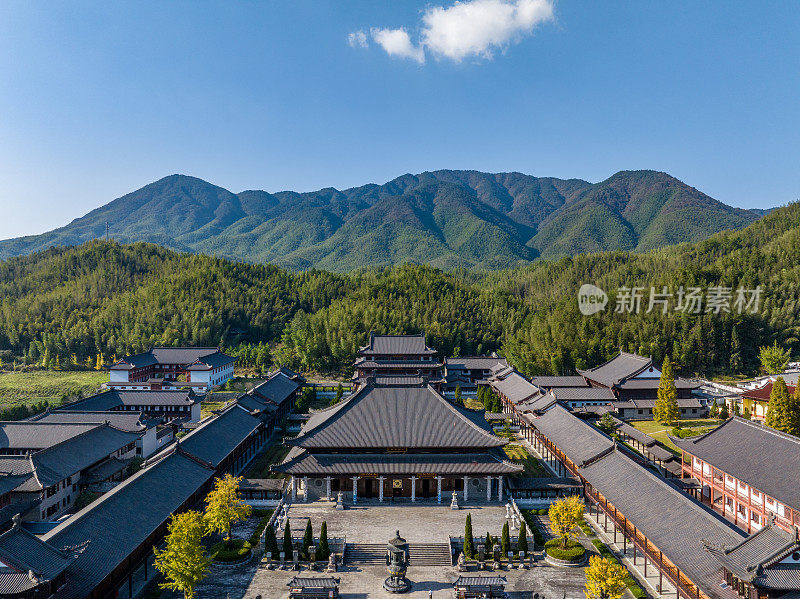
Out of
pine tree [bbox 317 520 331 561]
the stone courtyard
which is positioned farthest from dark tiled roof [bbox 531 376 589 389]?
pine tree [bbox 317 520 331 561]

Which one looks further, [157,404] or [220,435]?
[157,404]

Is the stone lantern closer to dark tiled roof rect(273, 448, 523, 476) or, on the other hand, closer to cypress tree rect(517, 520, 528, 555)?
cypress tree rect(517, 520, 528, 555)

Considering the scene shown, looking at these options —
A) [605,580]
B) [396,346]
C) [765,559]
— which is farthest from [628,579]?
[396,346]

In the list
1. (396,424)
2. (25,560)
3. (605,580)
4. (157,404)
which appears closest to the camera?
(25,560)

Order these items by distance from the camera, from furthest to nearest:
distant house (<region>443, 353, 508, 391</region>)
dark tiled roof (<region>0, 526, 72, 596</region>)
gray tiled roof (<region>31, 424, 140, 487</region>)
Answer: distant house (<region>443, 353, 508, 391</region>) → gray tiled roof (<region>31, 424, 140, 487</region>) → dark tiled roof (<region>0, 526, 72, 596</region>)

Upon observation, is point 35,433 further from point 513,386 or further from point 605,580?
point 513,386

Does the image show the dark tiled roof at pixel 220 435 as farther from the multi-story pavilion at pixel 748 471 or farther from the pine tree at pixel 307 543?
the multi-story pavilion at pixel 748 471

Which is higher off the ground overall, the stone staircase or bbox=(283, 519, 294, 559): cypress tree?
bbox=(283, 519, 294, 559): cypress tree
